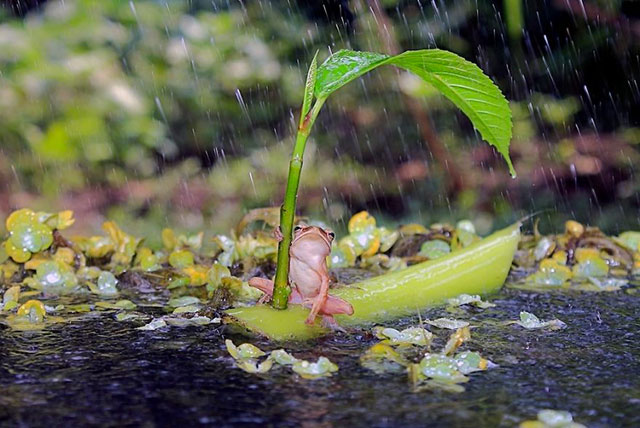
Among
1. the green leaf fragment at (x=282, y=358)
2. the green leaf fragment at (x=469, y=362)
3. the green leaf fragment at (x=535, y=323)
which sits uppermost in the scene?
the green leaf fragment at (x=282, y=358)

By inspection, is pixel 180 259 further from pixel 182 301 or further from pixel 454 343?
pixel 454 343

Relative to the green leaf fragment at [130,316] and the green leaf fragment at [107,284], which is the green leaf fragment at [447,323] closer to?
the green leaf fragment at [130,316]

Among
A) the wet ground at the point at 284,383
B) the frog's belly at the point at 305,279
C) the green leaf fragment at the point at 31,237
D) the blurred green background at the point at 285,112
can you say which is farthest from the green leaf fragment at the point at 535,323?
the blurred green background at the point at 285,112

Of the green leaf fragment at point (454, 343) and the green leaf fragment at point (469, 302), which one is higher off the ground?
the green leaf fragment at point (454, 343)

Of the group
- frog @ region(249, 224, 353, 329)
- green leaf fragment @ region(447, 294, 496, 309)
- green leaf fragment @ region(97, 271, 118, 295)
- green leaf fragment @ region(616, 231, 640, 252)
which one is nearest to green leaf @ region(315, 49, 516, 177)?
frog @ region(249, 224, 353, 329)

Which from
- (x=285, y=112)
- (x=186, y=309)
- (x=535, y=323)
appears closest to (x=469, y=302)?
(x=535, y=323)

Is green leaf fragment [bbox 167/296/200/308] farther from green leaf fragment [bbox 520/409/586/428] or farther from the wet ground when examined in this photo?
green leaf fragment [bbox 520/409/586/428]
